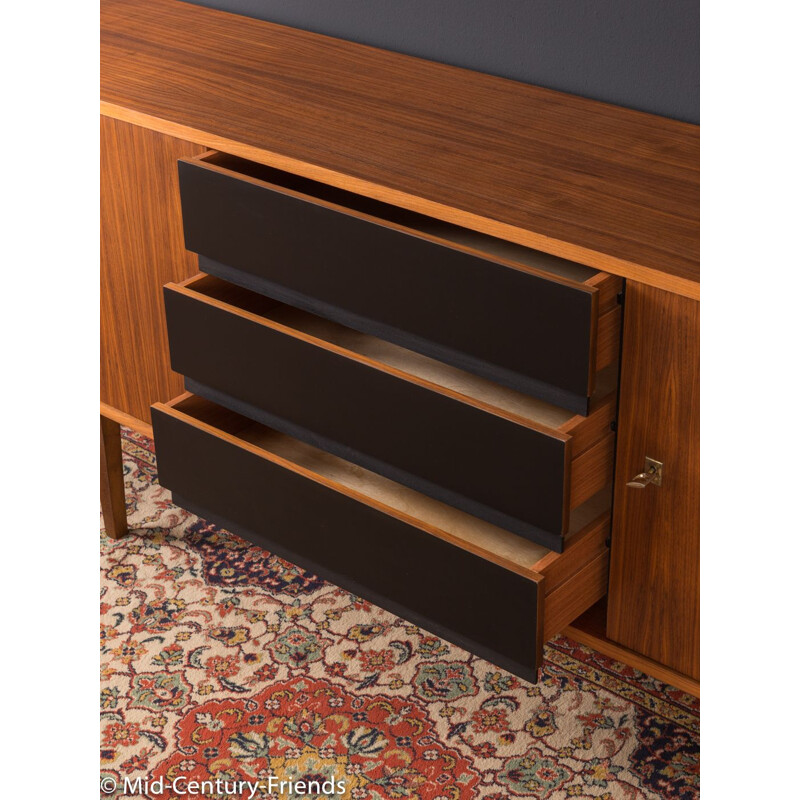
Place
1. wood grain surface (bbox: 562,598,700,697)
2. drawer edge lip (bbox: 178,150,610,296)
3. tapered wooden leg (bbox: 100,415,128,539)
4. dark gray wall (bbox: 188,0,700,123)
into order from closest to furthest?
drawer edge lip (bbox: 178,150,610,296), wood grain surface (bbox: 562,598,700,697), dark gray wall (bbox: 188,0,700,123), tapered wooden leg (bbox: 100,415,128,539)

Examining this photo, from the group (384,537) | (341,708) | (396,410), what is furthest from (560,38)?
(341,708)

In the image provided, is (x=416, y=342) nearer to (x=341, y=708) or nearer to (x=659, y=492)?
(x=659, y=492)

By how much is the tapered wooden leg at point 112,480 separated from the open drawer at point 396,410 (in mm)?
434

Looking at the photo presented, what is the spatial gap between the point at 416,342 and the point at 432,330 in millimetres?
41

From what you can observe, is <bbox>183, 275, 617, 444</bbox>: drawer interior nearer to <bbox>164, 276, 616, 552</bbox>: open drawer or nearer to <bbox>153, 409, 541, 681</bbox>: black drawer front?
<bbox>164, 276, 616, 552</bbox>: open drawer

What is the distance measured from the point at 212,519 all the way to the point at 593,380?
0.61 metres

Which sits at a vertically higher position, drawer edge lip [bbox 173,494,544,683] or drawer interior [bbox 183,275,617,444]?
Result: drawer interior [bbox 183,275,617,444]

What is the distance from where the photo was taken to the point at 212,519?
4.78 ft

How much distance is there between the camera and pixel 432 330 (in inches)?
46.7

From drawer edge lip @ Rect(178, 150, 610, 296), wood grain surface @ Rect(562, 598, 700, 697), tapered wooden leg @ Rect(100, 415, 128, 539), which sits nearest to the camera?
drawer edge lip @ Rect(178, 150, 610, 296)

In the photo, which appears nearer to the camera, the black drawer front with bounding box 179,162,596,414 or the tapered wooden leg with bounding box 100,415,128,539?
the black drawer front with bounding box 179,162,596,414

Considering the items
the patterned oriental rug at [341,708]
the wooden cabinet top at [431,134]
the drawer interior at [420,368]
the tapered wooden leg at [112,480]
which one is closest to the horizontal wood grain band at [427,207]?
the wooden cabinet top at [431,134]

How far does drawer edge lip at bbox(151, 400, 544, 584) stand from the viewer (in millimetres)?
1145

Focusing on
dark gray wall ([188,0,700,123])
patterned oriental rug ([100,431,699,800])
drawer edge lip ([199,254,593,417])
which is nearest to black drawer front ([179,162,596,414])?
drawer edge lip ([199,254,593,417])
